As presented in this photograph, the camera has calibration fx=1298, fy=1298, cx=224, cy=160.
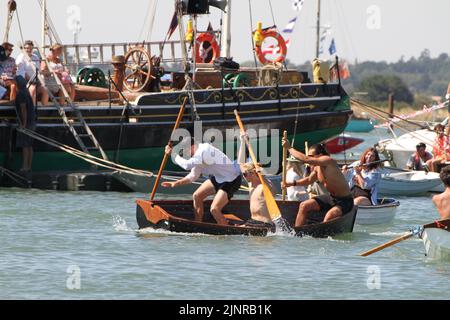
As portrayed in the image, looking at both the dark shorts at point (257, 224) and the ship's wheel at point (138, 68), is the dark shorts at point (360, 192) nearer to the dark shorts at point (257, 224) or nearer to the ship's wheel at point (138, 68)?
the dark shorts at point (257, 224)

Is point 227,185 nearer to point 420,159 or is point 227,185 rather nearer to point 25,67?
point 25,67

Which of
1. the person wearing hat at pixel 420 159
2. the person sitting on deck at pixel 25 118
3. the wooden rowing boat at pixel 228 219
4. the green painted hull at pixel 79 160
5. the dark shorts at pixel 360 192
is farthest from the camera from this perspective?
the person wearing hat at pixel 420 159

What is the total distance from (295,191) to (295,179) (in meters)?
0.22

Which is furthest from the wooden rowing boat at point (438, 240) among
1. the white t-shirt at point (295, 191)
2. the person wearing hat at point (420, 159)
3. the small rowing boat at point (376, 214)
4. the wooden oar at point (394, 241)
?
the person wearing hat at point (420, 159)

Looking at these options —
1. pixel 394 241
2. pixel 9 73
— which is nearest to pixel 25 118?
pixel 9 73

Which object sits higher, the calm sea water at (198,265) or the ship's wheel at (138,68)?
the ship's wheel at (138,68)

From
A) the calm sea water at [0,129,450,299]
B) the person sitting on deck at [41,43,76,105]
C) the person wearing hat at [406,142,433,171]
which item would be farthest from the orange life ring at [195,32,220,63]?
the calm sea water at [0,129,450,299]

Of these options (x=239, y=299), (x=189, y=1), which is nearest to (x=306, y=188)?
(x=239, y=299)

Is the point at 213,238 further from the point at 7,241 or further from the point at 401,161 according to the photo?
the point at 401,161

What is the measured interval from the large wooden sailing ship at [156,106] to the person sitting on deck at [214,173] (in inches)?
307

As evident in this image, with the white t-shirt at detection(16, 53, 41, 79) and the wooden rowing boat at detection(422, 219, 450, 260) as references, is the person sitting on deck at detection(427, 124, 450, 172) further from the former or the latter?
the wooden rowing boat at detection(422, 219, 450, 260)

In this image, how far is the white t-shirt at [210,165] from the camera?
734 inches

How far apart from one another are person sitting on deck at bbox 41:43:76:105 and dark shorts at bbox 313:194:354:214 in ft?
30.0

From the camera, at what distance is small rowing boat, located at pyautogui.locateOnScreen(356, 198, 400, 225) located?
2061 centimetres
